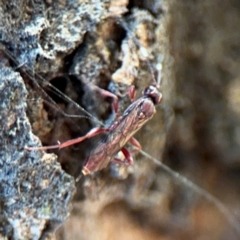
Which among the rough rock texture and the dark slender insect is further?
the dark slender insect

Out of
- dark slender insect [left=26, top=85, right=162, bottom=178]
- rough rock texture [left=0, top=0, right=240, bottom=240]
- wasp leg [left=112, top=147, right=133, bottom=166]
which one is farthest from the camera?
wasp leg [left=112, top=147, right=133, bottom=166]

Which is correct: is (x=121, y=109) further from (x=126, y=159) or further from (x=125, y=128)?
(x=126, y=159)

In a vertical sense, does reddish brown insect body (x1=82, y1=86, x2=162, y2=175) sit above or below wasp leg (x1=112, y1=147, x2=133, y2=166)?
above

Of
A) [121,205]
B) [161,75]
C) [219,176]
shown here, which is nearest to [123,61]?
[161,75]

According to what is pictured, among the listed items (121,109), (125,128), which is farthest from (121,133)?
(121,109)

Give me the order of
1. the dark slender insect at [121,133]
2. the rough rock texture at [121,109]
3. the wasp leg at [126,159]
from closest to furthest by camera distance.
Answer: the rough rock texture at [121,109]
the dark slender insect at [121,133]
the wasp leg at [126,159]

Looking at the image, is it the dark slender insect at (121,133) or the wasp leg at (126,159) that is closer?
the dark slender insect at (121,133)
